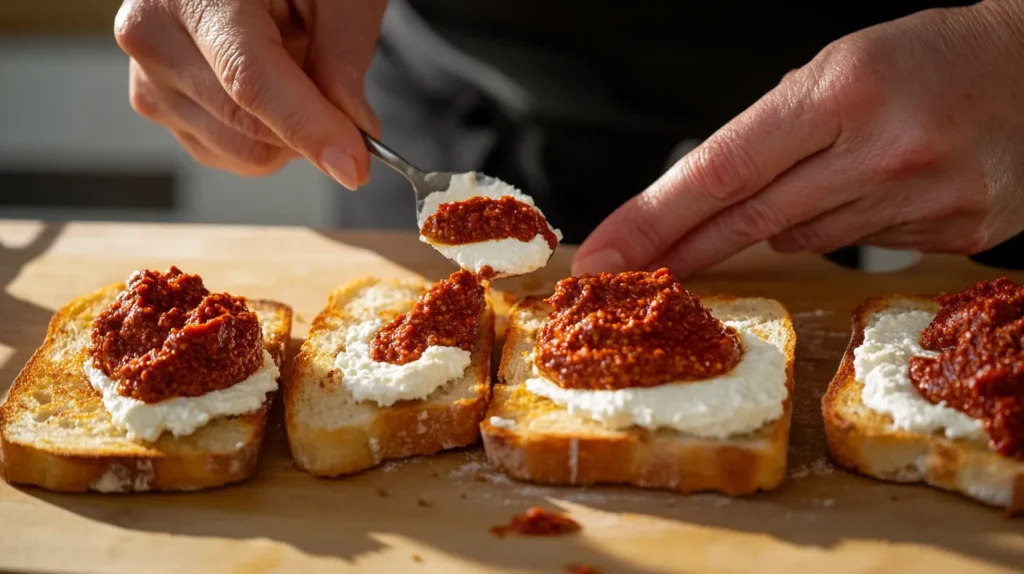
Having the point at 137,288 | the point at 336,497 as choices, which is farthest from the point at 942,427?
the point at 137,288

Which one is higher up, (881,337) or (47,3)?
(47,3)

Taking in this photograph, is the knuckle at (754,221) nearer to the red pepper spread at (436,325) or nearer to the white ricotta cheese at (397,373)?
the red pepper spread at (436,325)

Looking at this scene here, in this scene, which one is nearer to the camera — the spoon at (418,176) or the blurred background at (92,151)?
the spoon at (418,176)

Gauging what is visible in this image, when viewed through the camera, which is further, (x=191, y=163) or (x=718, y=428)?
(x=191, y=163)

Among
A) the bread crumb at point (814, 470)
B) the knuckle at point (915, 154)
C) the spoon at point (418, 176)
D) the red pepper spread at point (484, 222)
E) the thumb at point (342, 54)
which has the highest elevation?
the thumb at point (342, 54)

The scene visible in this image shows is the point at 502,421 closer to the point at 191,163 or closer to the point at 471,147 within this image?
the point at 471,147

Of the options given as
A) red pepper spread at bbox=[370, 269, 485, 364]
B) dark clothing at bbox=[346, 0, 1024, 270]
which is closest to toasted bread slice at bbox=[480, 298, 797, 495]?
red pepper spread at bbox=[370, 269, 485, 364]

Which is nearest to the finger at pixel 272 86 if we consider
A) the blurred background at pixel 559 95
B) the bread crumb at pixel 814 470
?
the blurred background at pixel 559 95

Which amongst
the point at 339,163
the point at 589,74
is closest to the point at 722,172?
the point at 589,74
